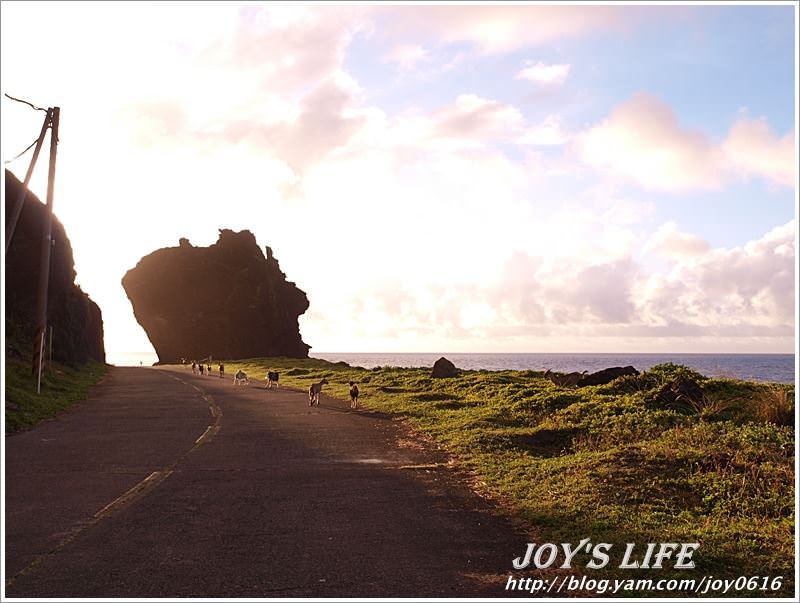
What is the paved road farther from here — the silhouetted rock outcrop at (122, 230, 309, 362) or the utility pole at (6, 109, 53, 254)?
the silhouetted rock outcrop at (122, 230, 309, 362)

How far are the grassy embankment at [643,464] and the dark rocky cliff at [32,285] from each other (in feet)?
95.9

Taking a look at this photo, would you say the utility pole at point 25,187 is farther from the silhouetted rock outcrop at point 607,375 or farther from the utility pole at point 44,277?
the silhouetted rock outcrop at point 607,375

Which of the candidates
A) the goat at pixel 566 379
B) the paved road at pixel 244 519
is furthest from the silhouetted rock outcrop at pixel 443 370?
the paved road at pixel 244 519

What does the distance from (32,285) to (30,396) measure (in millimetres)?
23250

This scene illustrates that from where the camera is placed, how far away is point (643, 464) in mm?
12992

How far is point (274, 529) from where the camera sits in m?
9.30

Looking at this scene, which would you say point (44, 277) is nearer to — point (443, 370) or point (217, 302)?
point (443, 370)

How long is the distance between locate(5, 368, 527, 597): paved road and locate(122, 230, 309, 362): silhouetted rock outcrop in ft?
429

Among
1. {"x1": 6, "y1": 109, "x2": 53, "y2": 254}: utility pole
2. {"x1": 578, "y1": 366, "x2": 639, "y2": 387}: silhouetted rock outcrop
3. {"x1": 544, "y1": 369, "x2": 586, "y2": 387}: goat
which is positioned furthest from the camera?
{"x1": 544, "y1": 369, "x2": 586, "y2": 387}: goat

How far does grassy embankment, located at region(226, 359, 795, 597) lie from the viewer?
8883 millimetres

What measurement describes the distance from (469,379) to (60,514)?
89.0 ft

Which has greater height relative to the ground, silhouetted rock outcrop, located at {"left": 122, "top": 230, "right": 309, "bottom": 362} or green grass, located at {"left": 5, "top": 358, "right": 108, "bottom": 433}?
silhouetted rock outcrop, located at {"left": 122, "top": 230, "right": 309, "bottom": 362}

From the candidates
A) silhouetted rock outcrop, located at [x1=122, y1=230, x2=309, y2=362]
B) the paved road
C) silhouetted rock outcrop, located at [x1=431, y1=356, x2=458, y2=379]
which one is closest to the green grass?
the paved road

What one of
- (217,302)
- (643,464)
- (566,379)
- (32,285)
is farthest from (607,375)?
(217,302)
